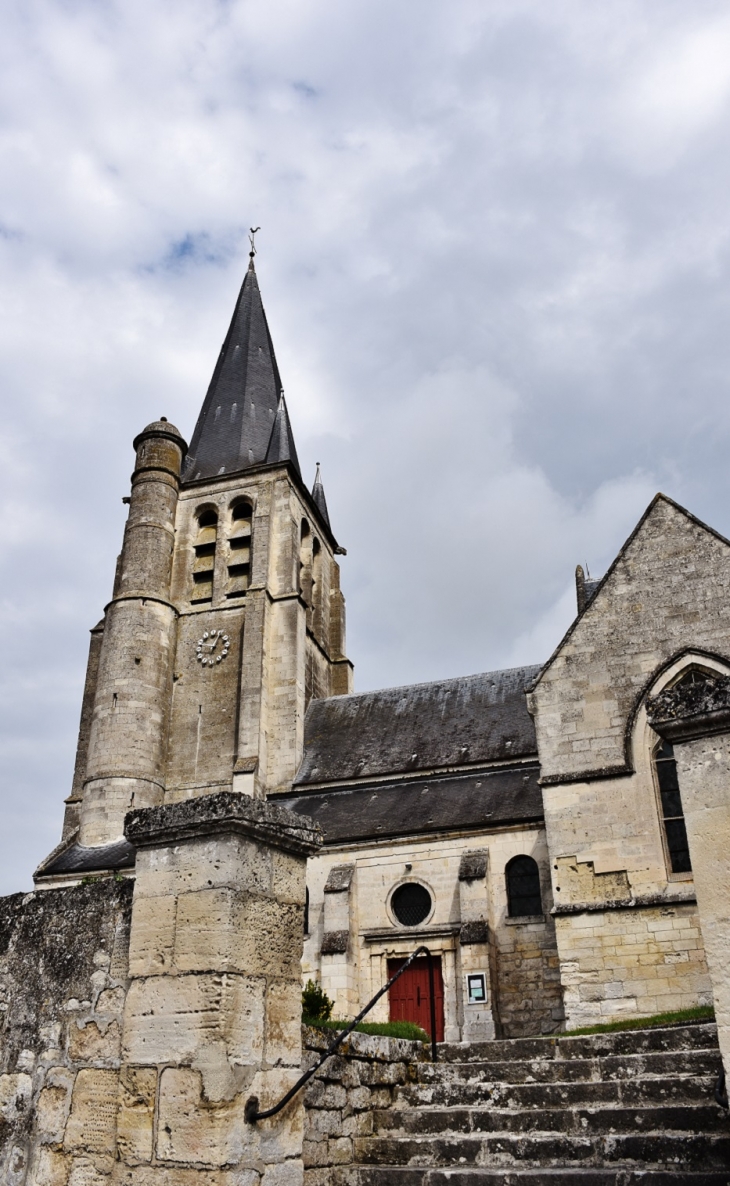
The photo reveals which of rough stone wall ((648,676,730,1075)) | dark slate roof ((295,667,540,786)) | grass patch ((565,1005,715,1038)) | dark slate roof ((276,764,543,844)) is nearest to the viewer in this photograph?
rough stone wall ((648,676,730,1075))

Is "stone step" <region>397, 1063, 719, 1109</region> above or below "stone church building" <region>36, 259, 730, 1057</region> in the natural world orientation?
below

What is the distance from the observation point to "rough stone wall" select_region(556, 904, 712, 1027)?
11.4 metres

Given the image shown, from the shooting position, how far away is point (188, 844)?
438 cm

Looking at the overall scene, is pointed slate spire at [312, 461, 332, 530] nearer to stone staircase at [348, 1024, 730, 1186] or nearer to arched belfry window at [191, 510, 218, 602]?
arched belfry window at [191, 510, 218, 602]

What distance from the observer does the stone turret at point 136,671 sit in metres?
23.8

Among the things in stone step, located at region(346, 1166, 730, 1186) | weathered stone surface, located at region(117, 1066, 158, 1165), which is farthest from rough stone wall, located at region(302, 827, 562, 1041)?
weathered stone surface, located at region(117, 1066, 158, 1165)

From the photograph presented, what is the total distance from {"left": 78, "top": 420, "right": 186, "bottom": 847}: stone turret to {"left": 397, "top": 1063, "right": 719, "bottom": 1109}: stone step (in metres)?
17.9

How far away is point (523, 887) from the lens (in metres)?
18.1

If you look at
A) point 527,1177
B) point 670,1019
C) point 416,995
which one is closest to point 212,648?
point 416,995

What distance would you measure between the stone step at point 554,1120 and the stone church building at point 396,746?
4846 mm

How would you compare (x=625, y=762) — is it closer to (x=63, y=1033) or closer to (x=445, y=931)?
(x=445, y=931)

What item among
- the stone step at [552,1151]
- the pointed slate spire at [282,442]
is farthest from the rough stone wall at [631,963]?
the pointed slate spire at [282,442]

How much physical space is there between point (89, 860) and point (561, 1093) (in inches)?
725

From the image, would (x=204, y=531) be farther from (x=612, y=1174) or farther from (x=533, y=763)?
(x=612, y=1174)
